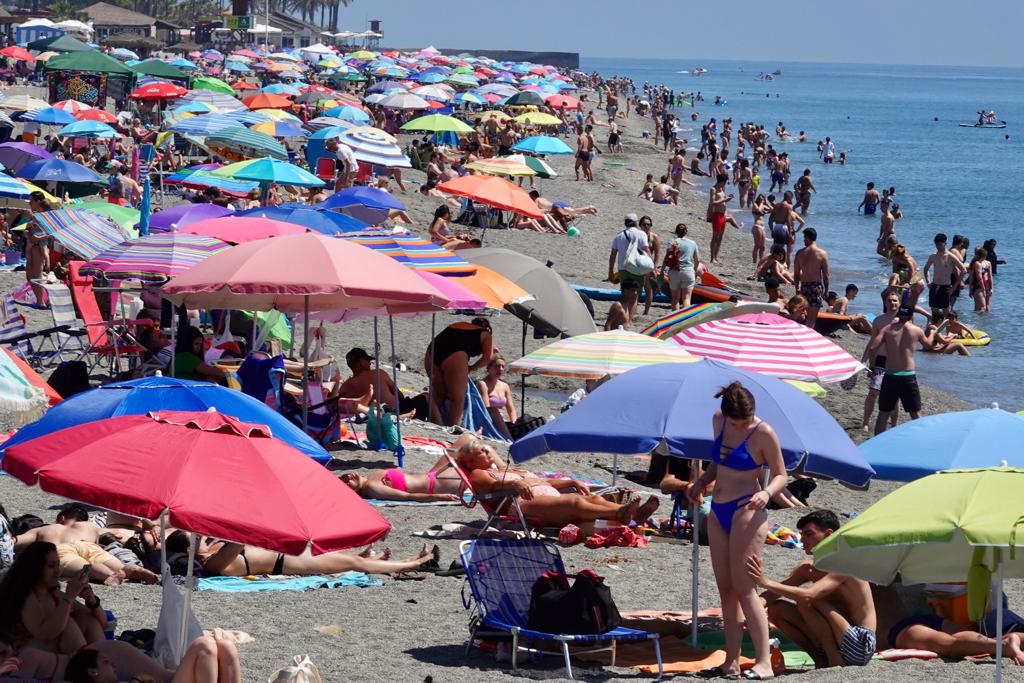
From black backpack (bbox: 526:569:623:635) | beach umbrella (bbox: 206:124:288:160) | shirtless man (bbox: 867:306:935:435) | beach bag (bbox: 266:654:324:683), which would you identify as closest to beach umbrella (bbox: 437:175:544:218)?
beach umbrella (bbox: 206:124:288:160)

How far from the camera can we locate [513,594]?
22.7ft

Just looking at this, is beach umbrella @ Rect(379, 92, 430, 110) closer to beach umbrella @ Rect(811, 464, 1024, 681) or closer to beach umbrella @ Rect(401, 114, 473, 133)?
beach umbrella @ Rect(401, 114, 473, 133)

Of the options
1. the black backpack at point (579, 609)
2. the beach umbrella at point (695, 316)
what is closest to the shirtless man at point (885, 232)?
the beach umbrella at point (695, 316)

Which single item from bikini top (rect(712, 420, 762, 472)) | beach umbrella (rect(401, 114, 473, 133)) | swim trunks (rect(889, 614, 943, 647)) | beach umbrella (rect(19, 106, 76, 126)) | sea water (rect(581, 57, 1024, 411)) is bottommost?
sea water (rect(581, 57, 1024, 411))

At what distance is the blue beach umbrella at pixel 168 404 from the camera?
22.6 feet

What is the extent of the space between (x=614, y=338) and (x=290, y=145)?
25.4 meters

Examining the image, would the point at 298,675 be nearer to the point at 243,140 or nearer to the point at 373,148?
the point at 243,140

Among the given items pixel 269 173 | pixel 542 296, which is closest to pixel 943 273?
pixel 542 296

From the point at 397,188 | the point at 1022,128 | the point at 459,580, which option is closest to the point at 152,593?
the point at 459,580

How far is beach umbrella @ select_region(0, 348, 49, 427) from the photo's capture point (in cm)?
859

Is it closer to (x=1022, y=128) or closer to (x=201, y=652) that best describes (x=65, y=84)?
(x=201, y=652)

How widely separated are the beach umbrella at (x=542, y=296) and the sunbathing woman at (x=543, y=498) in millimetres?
4012

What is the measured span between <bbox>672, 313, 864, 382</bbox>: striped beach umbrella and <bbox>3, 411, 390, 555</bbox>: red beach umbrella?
18.1 feet

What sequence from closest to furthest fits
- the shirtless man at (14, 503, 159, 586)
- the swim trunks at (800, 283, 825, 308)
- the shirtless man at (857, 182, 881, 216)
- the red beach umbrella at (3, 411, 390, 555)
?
the red beach umbrella at (3, 411, 390, 555), the shirtless man at (14, 503, 159, 586), the swim trunks at (800, 283, 825, 308), the shirtless man at (857, 182, 881, 216)
